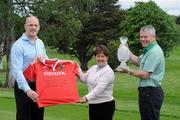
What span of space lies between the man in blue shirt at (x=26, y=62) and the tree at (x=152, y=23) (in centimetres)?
5653

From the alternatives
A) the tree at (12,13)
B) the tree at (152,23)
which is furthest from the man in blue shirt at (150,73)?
the tree at (152,23)

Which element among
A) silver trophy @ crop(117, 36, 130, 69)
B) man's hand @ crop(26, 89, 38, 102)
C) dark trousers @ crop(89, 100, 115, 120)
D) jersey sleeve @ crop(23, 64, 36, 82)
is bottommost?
dark trousers @ crop(89, 100, 115, 120)

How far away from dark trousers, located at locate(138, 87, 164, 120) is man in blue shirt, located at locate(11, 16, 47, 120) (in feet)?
5.17

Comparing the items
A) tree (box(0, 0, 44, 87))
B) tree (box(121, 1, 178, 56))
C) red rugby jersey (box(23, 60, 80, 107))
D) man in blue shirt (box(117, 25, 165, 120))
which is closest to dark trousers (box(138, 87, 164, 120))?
man in blue shirt (box(117, 25, 165, 120))

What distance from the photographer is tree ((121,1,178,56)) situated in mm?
66075

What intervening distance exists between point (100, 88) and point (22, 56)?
4.11 feet

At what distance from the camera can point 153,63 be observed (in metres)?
7.67

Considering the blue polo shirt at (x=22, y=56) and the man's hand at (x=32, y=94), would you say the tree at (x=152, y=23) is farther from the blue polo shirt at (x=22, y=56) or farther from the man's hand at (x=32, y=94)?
the man's hand at (x=32, y=94)

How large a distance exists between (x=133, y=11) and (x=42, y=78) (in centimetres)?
6130

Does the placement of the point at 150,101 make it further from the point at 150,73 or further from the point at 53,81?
the point at 53,81

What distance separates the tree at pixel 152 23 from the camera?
2601 inches

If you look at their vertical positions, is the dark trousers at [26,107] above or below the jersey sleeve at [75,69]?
below

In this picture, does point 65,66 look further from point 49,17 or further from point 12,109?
point 49,17

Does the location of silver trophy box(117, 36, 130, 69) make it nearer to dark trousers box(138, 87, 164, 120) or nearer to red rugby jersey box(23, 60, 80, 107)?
dark trousers box(138, 87, 164, 120)
